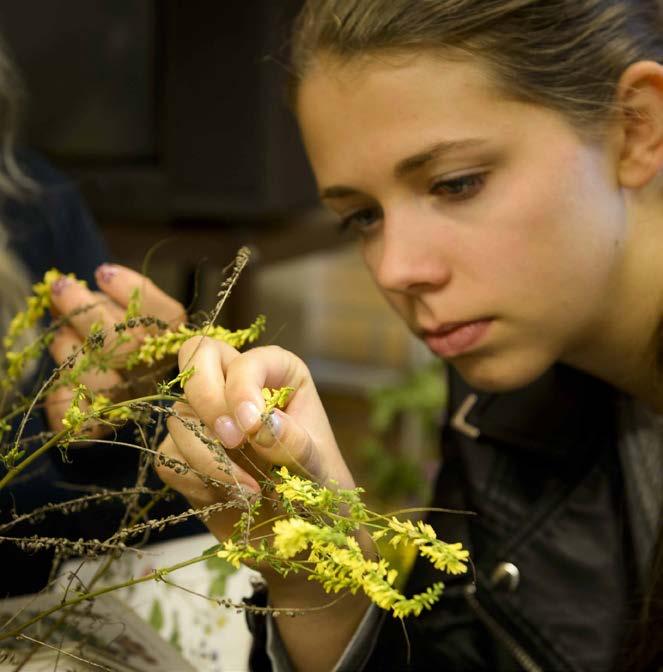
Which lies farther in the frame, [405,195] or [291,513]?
[405,195]

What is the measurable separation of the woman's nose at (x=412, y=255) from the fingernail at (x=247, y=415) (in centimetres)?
38

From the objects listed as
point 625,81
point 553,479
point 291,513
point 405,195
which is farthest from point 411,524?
point 553,479

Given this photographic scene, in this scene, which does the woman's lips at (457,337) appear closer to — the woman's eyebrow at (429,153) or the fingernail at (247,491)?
the woman's eyebrow at (429,153)

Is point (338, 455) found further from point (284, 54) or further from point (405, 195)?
point (284, 54)

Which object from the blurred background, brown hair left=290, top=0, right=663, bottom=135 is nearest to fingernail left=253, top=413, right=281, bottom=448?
brown hair left=290, top=0, right=663, bottom=135

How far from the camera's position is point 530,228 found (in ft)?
3.01

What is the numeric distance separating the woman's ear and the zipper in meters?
0.52

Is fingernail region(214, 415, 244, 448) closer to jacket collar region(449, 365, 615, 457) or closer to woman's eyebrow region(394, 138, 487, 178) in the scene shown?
woman's eyebrow region(394, 138, 487, 178)

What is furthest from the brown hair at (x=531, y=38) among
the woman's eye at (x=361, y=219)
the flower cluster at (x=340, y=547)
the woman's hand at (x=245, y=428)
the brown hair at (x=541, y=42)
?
the flower cluster at (x=340, y=547)

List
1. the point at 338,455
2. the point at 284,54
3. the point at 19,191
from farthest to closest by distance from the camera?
the point at 19,191 → the point at 284,54 → the point at 338,455

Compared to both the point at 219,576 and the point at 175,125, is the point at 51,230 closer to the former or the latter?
the point at 175,125

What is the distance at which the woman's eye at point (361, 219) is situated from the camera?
3.21ft

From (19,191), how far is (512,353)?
91 cm

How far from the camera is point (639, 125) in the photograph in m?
0.96
